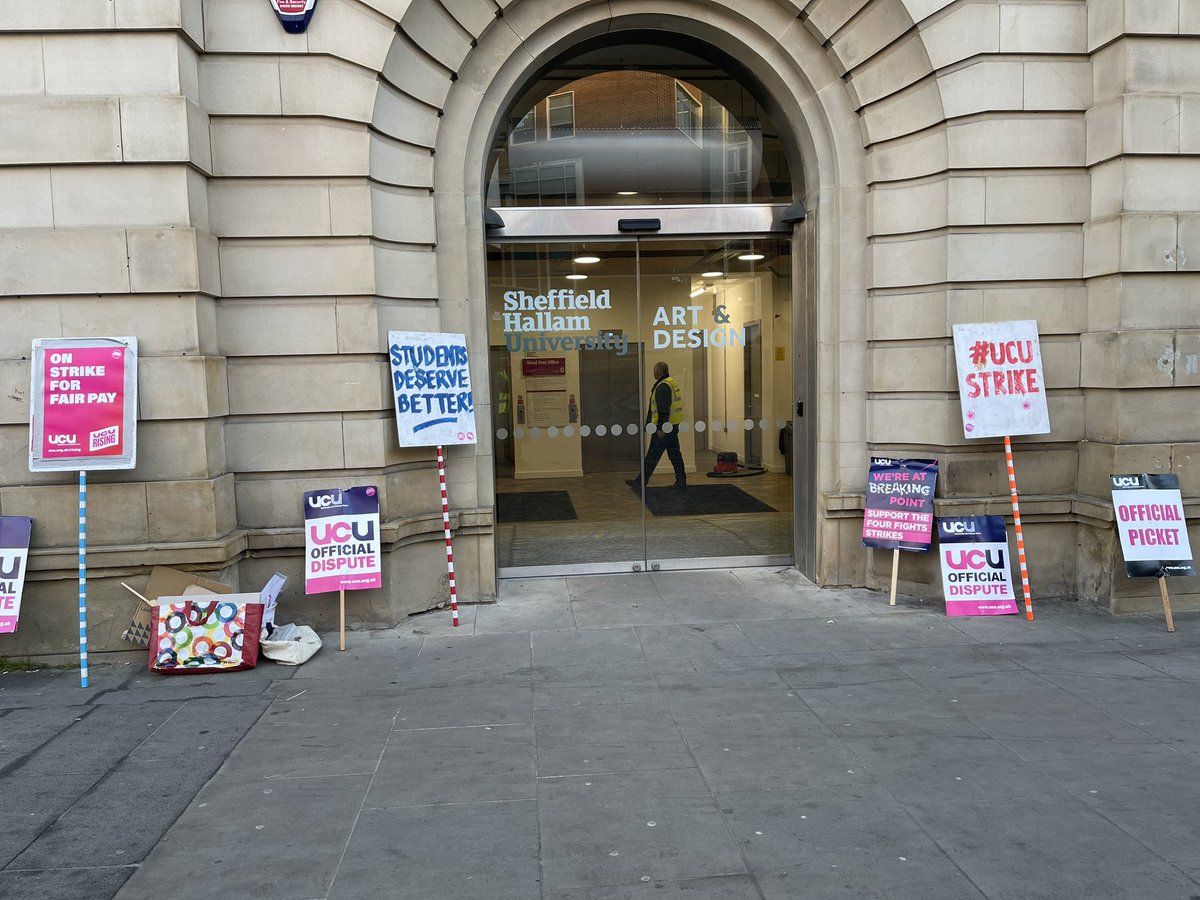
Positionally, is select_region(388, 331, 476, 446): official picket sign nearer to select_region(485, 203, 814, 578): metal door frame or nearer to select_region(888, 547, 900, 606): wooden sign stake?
select_region(485, 203, 814, 578): metal door frame

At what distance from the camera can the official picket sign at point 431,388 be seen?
25.3 ft

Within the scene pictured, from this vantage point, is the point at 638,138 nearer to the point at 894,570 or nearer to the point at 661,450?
the point at 661,450

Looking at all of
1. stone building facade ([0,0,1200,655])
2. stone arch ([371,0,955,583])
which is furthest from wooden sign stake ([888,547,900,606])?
stone arch ([371,0,955,583])

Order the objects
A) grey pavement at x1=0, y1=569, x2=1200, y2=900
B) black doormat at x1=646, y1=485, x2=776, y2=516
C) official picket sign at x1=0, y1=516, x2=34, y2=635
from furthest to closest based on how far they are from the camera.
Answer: black doormat at x1=646, y1=485, x2=776, y2=516, official picket sign at x1=0, y1=516, x2=34, y2=635, grey pavement at x1=0, y1=569, x2=1200, y2=900

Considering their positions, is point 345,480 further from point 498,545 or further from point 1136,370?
point 1136,370

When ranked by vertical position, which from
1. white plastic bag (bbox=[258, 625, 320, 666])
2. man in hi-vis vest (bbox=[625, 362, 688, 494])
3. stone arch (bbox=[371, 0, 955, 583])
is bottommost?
white plastic bag (bbox=[258, 625, 320, 666])

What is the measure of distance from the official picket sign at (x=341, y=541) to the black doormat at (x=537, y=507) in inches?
87.1

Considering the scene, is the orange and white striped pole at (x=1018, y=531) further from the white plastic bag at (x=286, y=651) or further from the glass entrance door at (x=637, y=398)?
the white plastic bag at (x=286, y=651)

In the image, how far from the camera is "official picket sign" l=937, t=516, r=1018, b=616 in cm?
786

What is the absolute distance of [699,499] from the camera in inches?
384

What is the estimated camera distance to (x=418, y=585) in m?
8.12

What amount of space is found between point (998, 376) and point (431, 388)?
486 cm

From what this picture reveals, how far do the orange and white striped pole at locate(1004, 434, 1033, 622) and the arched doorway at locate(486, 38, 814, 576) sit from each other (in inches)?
73.5

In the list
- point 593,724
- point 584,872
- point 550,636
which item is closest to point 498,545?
point 550,636
